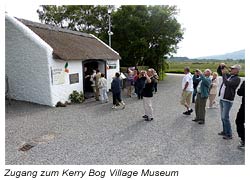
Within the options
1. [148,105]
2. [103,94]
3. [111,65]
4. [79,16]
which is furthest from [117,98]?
[79,16]

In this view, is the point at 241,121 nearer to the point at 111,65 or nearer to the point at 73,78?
the point at 73,78

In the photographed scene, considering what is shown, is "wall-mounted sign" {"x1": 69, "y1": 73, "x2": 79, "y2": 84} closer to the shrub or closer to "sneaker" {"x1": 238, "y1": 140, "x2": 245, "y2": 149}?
the shrub

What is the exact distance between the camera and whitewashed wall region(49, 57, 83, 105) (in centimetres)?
1033

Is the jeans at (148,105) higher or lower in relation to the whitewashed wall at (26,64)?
lower

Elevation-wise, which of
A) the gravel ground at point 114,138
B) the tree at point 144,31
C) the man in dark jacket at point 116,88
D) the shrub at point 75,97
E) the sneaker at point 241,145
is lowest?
the gravel ground at point 114,138

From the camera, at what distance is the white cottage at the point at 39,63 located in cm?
1018

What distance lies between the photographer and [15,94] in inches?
447

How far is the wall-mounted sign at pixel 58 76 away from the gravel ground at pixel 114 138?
Result: 1527 mm

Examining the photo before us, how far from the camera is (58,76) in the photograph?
34.6 ft

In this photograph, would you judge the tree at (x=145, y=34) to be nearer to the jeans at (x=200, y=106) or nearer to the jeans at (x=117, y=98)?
the jeans at (x=117, y=98)

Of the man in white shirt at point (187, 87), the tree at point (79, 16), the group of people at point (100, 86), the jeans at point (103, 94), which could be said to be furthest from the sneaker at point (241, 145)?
the tree at point (79, 16)

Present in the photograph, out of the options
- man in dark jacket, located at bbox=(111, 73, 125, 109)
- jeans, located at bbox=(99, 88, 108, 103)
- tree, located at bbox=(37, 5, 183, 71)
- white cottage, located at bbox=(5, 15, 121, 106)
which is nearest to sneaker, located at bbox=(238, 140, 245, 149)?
man in dark jacket, located at bbox=(111, 73, 125, 109)

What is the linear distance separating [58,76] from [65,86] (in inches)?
30.2

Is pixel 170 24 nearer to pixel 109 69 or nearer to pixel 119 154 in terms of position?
pixel 109 69
